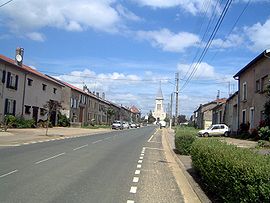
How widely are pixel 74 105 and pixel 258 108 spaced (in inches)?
1781

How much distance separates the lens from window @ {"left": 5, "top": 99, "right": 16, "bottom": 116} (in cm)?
4064

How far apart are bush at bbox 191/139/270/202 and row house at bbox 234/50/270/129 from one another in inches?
877

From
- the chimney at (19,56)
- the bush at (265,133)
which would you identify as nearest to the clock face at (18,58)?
the chimney at (19,56)

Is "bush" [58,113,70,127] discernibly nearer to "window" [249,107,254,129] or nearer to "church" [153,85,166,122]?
"window" [249,107,254,129]

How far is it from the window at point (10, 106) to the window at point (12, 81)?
1532 millimetres

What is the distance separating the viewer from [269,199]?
509 centimetres

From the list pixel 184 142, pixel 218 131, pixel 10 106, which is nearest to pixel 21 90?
pixel 10 106

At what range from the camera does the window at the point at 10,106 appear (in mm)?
40644

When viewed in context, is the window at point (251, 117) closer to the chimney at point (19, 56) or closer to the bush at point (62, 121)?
the chimney at point (19, 56)

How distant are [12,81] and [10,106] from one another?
8.92 feet

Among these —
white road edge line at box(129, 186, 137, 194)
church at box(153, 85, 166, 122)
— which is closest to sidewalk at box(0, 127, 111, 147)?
white road edge line at box(129, 186, 137, 194)

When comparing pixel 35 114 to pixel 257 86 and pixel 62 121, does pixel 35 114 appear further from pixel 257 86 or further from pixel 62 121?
pixel 257 86

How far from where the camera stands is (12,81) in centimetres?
4172

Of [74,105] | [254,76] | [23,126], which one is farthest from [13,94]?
[74,105]
